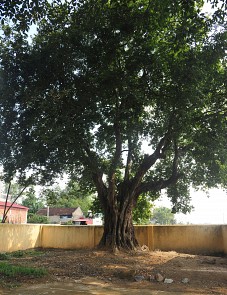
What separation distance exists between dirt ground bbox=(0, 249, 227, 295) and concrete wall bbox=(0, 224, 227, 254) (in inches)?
189

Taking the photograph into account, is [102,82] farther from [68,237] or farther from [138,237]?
[68,237]

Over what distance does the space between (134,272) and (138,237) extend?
9708 millimetres

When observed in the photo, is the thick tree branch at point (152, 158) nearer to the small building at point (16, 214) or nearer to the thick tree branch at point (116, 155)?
the thick tree branch at point (116, 155)

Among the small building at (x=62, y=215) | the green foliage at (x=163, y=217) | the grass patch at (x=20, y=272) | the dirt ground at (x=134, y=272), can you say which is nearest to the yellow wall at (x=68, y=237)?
the dirt ground at (x=134, y=272)

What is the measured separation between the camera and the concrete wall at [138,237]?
17375 mm

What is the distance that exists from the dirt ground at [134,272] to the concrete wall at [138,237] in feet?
15.8

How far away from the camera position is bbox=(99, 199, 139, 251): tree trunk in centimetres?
1472

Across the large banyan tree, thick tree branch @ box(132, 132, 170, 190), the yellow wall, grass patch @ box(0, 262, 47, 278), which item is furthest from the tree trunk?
grass patch @ box(0, 262, 47, 278)

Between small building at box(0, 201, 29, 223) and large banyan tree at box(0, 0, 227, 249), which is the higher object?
large banyan tree at box(0, 0, 227, 249)

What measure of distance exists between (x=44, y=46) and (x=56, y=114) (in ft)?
9.40

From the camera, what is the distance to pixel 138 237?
19.0 m

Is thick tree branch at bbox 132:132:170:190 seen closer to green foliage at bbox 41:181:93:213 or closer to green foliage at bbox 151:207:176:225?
green foliage at bbox 41:181:93:213

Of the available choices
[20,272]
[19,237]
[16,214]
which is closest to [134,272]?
[20,272]

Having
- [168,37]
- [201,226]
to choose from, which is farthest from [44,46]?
[201,226]
